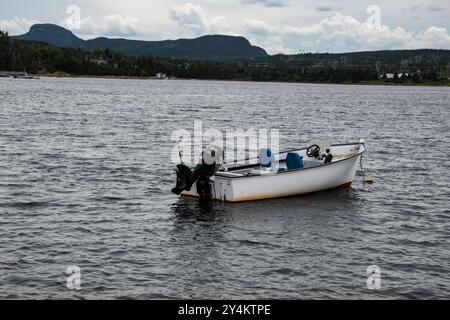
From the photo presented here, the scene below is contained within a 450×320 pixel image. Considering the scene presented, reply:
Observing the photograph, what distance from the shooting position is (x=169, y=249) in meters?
24.5

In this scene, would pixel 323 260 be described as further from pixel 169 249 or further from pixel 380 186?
pixel 380 186

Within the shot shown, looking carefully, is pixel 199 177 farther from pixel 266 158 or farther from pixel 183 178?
pixel 266 158

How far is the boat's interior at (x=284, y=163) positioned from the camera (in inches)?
1309

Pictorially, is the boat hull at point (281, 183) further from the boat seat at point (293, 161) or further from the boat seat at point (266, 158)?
the boat seat at point (266, 158)

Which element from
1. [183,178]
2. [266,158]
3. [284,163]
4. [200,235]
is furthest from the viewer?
[284,163]

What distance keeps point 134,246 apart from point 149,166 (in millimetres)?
20044

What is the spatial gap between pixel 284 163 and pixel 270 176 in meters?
5.25

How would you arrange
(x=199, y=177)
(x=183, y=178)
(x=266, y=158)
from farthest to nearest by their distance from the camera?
(x=266, y=158), (x=183, y=178), (x=199, y=177)

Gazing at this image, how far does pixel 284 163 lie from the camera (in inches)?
1464

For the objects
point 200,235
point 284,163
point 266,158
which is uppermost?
point 266,158

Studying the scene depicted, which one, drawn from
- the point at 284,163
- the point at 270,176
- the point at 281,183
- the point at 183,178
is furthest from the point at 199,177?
the point at 284,163

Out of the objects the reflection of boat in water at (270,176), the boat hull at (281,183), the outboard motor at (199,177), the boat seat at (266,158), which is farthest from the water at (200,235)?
the boat seat at (266,158)
